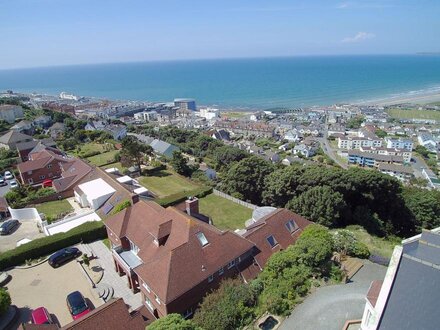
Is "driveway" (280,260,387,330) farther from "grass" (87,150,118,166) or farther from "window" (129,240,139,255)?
"grass" (87,150,118,166)

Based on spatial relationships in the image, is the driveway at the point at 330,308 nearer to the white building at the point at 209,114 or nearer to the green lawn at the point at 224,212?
the green lawn at the point at 224,212

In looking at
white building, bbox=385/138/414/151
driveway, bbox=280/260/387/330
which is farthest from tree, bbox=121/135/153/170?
white building, bbox=385/138/414/151

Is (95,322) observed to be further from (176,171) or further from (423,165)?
(423,165)

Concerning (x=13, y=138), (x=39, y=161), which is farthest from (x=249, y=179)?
(x=13, y=138)

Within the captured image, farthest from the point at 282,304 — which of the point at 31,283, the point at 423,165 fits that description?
the point at 423,165

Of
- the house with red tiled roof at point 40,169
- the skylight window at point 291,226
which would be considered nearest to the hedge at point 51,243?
the skylight window at point 291,226

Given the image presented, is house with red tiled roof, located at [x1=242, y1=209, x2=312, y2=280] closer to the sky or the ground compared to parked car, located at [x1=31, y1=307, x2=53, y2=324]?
closer to the sky
